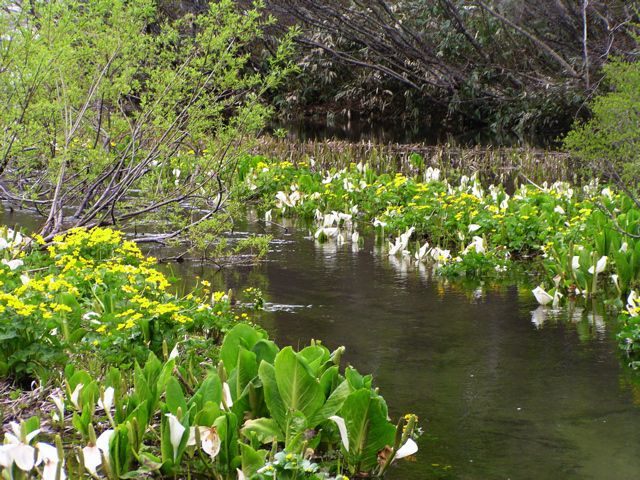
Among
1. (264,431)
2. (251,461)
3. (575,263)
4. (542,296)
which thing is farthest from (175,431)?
(575,263)

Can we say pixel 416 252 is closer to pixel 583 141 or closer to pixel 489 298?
pixel 489 298

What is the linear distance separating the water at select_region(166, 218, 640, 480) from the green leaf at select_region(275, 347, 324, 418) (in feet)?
1.67

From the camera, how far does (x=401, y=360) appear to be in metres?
6.40

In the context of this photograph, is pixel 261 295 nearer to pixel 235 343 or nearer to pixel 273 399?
pixel 235 343

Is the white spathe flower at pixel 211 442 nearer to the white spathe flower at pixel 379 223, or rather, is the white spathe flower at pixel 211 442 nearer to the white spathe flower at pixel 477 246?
the white spathe flower at pixel 477 246

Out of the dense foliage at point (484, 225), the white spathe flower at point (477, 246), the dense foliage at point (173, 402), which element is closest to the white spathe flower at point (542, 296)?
the dense foliage at point (484, 225)

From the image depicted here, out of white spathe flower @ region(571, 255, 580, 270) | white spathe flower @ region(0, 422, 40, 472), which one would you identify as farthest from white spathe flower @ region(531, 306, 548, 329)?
white spathe flower @ region(0, 422, 40, 472)

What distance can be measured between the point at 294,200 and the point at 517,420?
25.2 ft

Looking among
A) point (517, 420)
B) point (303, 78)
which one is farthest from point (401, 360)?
point (303, 78)

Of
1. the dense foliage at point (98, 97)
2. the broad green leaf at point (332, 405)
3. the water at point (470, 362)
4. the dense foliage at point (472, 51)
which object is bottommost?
the water at point (470, 362)

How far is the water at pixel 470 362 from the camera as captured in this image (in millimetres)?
4781

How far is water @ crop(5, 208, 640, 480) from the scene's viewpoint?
478 centimetres

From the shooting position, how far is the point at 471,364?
6.33 m

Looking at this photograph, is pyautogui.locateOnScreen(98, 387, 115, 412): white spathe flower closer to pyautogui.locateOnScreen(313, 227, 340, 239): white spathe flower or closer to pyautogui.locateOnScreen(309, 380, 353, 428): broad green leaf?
pyautogui.locateOnScreen(309, 380, 353, 428): broad green leaf
